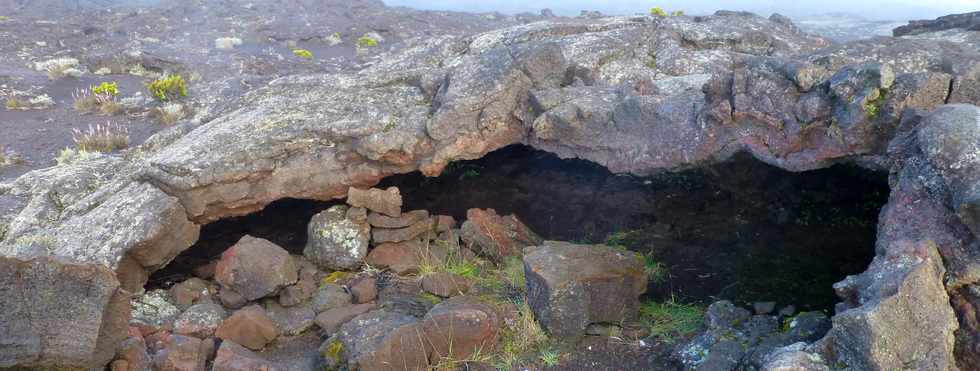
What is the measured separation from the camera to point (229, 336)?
650cm

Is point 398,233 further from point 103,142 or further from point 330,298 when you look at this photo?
point 103,142

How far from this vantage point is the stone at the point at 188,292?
289 inches

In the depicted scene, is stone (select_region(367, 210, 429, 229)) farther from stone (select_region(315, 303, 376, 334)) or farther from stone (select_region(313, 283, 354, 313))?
stone (select_region(315, 303, 376, 334))

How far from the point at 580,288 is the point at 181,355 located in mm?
3512

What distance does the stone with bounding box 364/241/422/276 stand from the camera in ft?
26.6

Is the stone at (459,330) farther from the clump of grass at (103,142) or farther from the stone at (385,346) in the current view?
the clump of grass at (103,142)

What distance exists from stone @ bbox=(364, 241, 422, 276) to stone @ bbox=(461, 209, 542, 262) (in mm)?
656

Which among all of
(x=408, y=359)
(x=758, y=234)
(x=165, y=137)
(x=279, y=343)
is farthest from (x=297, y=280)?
(x=758, y=234)

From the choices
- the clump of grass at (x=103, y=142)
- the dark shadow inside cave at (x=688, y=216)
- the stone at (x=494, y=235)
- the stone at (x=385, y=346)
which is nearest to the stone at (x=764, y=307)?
the dark shadow inside cave at (x=688, y=216)

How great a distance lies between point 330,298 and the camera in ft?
24.0

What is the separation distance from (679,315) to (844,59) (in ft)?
8.97

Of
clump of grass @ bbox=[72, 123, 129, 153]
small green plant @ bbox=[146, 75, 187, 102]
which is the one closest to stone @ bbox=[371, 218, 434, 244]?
clump of grass @ bbox=[72, 123, 129, 153]

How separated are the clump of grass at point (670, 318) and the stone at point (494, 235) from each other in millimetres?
2143

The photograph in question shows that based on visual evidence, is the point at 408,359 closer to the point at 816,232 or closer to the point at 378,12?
the point at 816,232
